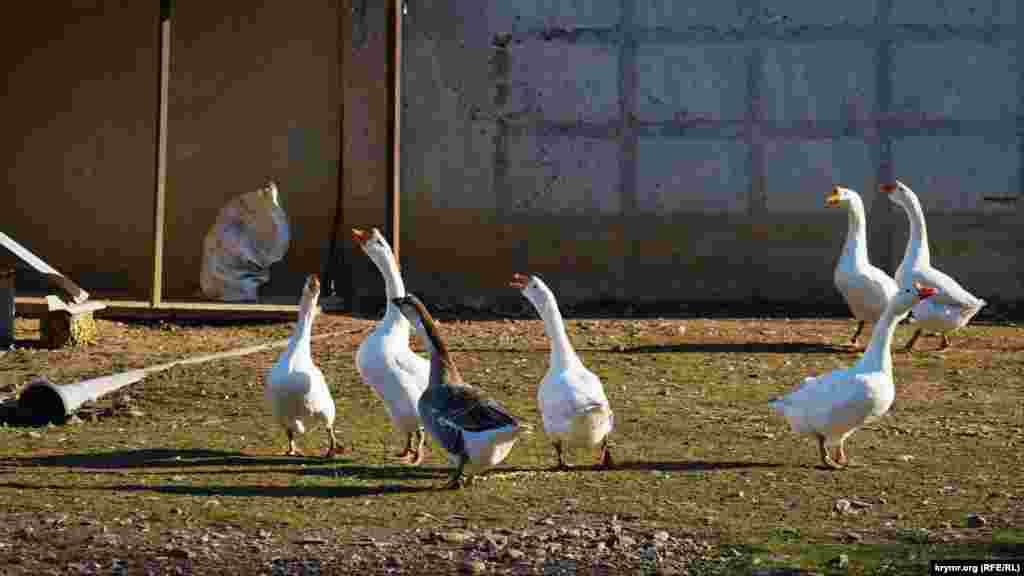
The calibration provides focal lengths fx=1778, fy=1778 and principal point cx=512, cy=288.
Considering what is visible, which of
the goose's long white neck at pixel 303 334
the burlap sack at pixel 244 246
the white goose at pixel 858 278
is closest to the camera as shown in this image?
the goose's long white neck at pixel 303 334

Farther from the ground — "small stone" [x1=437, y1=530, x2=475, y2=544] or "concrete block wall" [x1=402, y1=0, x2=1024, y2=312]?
"concrete block wall" [x1=402, y1=0, x2=1024, y2=312]

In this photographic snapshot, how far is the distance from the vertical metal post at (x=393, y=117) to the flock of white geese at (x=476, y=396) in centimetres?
477

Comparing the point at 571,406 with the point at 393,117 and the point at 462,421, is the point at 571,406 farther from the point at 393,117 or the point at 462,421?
the point at 393,117

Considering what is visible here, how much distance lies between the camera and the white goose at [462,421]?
7781mm

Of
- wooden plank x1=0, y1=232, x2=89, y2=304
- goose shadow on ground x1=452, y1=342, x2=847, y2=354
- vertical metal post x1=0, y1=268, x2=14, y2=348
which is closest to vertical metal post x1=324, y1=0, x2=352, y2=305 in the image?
wooden plank x1=0, y1=232, x2=89, y2=304

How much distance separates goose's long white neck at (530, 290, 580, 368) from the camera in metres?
8.58

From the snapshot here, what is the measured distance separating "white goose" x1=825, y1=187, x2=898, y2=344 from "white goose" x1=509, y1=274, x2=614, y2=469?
15.4ft

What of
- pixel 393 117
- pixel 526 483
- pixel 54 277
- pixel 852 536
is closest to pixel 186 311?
pixel 54 277

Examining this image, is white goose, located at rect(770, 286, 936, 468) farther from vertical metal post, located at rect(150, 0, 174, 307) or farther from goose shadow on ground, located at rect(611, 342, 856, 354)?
vertical metal post, located at rect(150, 0, 174, 307)

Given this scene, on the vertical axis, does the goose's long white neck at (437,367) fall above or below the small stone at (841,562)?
above

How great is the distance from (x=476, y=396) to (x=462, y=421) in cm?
18

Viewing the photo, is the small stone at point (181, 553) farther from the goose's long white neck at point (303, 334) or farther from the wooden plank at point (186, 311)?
the wooden plank at point (186, 311)

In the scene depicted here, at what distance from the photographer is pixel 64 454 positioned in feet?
29.4

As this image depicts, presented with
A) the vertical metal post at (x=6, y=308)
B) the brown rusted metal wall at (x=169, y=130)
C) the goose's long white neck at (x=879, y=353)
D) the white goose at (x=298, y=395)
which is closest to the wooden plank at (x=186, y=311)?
the vertical metal post at (x=6, y=308)
